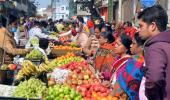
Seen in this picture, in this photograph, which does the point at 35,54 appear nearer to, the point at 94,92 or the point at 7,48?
the point at 7,48

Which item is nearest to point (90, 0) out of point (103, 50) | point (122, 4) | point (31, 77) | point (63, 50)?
point (122, 4)

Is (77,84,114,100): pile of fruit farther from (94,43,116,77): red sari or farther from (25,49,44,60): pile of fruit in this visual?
(25,49,44,60): pile of fruit

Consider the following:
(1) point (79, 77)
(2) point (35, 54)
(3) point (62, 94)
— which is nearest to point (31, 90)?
(3) point (62, 94)

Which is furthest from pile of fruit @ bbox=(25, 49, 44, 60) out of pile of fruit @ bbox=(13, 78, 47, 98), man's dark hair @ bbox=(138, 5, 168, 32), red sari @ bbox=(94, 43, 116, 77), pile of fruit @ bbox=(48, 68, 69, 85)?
man's dark hair @ bbox=(138, 5, 168, 32)

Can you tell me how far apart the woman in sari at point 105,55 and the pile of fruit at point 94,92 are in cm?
222

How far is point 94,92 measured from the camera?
7047 millimetres

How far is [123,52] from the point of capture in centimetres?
733

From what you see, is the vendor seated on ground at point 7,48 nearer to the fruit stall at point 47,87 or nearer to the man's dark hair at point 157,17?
the fruit stall at point 47,87

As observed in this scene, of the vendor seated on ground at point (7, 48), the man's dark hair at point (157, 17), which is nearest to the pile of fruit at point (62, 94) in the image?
the man's dark hair at point (157, 17)

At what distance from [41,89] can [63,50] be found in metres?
10.4

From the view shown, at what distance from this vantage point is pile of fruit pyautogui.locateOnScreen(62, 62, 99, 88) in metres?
8.12

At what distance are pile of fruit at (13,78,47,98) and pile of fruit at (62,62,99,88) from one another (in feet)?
5.47

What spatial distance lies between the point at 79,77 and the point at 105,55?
1.68m

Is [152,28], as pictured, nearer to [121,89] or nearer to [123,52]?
[121,89]
